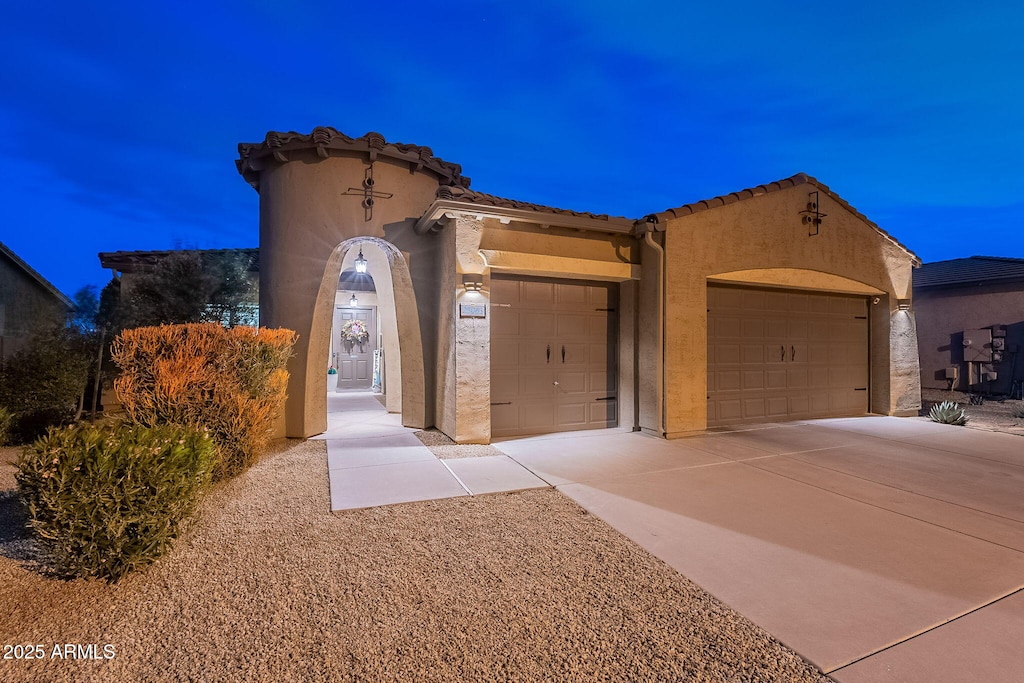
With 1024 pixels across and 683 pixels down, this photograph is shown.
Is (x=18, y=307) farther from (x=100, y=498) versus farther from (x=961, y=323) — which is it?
(x=961, y=323)

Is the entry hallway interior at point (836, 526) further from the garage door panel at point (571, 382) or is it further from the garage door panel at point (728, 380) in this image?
the garage door panel at point (728, 380)

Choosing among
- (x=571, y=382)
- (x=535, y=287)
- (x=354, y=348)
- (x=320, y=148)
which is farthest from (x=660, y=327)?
(x=354, y=348)

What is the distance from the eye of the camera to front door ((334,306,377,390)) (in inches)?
564

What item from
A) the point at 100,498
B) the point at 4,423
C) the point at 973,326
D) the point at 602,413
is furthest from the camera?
the point at 973,326

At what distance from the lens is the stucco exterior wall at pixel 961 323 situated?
12.1 meters

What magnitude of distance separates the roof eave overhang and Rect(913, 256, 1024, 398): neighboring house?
40.2 feet

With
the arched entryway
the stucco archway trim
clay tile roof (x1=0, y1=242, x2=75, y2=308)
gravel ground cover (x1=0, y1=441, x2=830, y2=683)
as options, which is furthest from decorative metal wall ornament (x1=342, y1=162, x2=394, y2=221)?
clay tile roof (x1=0, y1=242, x2=75, y2=308)

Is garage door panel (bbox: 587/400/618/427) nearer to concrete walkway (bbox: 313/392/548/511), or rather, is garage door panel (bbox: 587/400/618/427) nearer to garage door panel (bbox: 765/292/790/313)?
concrete walkway (bbox: 313/392/548/511)

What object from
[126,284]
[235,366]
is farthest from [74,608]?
[126,284]

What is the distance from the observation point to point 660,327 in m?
6.99

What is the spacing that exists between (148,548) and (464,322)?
13.6 feet

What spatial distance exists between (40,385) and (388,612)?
7688mm

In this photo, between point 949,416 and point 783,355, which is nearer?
point 949,416

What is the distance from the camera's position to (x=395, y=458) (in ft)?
19.0
